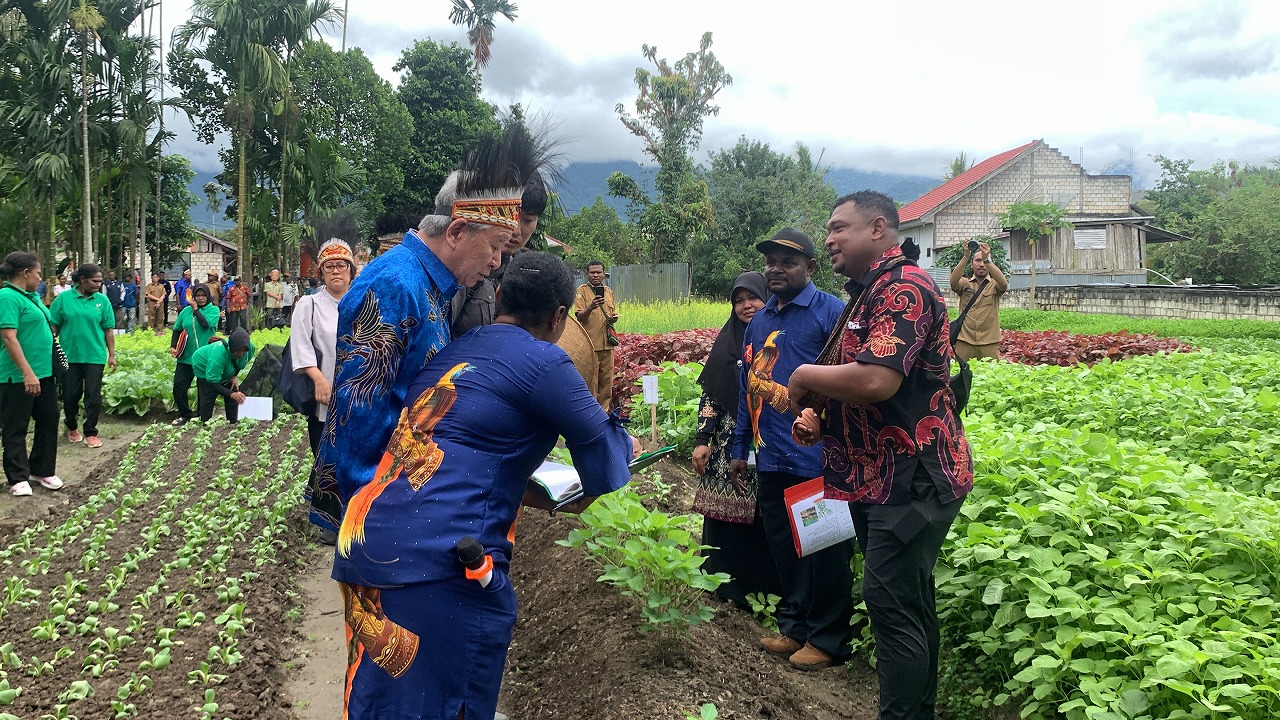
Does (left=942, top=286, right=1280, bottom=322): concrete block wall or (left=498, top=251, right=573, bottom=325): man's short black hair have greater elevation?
(left=942, top=286, right=1280, bottom=322): concrete block wall

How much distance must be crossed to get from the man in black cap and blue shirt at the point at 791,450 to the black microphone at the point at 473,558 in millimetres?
2302

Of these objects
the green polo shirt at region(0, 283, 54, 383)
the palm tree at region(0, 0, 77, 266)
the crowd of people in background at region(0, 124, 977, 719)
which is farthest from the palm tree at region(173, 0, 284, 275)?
the crowd of people in background at region(0, 124, 977, 719)

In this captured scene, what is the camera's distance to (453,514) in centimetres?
208

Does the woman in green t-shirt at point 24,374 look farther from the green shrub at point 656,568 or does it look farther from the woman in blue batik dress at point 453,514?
the woman in blue batik dress at point 453,514

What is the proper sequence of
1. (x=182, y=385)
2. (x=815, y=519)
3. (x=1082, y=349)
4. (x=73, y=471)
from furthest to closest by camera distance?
(x=1082, y=349)
(x=182, y=385)
(x=73, y=471)
(x=815, y=519)

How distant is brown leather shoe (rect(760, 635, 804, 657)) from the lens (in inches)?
171

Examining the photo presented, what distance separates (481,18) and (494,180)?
34.3m

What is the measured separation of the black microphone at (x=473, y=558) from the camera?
203cm

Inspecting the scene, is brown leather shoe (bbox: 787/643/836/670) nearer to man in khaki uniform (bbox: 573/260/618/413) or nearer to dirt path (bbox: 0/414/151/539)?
man in khaki uniform (bbox: 573/260/618/413)

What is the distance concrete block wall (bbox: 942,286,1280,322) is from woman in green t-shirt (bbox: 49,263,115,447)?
22487 millimetres

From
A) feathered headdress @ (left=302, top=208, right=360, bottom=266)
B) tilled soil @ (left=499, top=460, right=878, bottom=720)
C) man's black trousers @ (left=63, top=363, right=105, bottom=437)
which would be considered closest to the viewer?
tilled soil @ (left=499, top=460, right=878, bottom=720)

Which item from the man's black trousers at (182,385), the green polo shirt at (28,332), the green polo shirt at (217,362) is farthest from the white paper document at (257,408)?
the man's black trousers at (182,385)

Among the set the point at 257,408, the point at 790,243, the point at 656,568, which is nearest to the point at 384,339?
the point at 656,568

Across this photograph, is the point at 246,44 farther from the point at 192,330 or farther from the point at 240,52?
the point at 192,330
